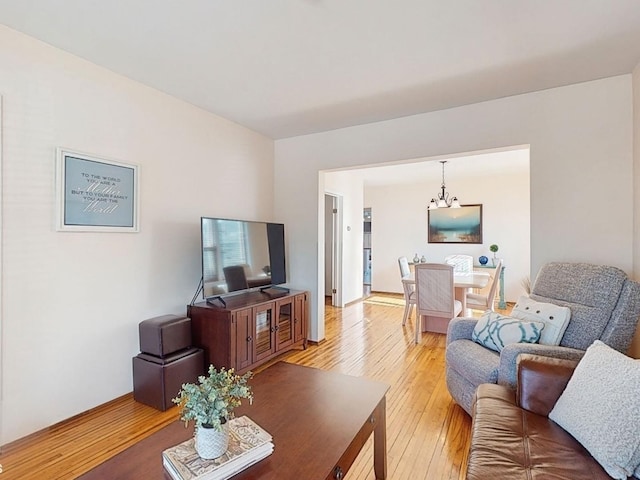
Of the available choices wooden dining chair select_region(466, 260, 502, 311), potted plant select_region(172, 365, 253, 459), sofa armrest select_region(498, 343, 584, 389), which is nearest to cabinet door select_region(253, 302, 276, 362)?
potted plant select_region(172, 365, 253, 459)

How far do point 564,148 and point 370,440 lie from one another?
2578mm

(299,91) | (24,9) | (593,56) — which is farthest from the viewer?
(299,91)

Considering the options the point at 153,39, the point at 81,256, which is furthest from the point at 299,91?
the point at 81,256

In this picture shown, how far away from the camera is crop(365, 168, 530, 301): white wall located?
5.92 m

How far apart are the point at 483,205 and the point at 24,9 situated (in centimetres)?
642

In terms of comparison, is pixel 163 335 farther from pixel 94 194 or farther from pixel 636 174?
pixel 636 174

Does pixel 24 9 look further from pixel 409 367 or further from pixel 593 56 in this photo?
pixel 409 367

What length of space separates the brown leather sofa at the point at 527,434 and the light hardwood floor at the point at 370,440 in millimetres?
470

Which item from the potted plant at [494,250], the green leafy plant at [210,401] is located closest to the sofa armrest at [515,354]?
the green leafy plant at [210,401]

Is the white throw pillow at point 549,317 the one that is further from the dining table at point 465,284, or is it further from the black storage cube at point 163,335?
the black storage cube at point 163,335

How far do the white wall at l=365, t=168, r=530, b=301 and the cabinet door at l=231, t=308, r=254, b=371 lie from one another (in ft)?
15.1

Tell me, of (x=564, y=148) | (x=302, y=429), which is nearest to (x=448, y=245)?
(x=564, y=148)

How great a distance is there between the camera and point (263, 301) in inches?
123

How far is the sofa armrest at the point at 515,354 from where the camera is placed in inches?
71.0
